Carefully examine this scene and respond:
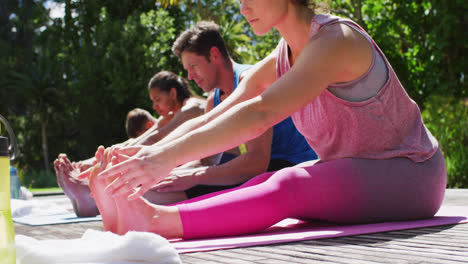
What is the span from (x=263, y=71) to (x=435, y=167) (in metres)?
0.84

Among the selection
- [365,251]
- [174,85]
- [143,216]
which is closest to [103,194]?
[143,216]

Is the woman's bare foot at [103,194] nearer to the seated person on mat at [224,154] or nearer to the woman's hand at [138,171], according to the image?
the woman's hand at [138,171]

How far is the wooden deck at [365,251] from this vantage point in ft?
4.27

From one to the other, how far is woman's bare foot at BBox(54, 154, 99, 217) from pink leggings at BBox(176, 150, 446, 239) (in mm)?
1530

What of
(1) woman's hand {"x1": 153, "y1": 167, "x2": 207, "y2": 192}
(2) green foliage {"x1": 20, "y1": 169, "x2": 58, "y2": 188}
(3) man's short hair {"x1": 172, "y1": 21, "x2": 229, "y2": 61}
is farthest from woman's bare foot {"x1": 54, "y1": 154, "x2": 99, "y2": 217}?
(2) green foliage {"x1": 20, "y1": 169, "x2": 58, "y2": 188}

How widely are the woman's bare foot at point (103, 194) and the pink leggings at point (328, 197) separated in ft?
0.85

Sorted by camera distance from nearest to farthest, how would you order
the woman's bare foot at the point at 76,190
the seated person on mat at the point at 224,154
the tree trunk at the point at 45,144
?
1. the seated person on mat at the point at 224,154
2. the woman's bare foot at the point at 76,190
3. the tree trunk at the point at 45,144

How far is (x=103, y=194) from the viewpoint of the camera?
1.85m

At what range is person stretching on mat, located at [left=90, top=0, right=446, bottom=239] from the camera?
1.70m

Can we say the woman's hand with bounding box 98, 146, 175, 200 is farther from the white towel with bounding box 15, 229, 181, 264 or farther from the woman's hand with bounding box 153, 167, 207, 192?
the woman's hand with bounding box 153, 167, 207, 192

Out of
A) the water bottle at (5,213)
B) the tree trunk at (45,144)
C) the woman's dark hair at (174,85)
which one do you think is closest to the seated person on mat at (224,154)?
the woman's dark hair at (174,85)

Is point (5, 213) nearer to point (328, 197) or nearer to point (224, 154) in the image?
point (328, 197)

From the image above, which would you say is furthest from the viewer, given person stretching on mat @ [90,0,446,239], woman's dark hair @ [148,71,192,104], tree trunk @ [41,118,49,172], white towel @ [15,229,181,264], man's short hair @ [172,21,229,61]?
tree trunk @ [41,118,49,172]

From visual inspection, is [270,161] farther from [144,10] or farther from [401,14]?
[144,10]
